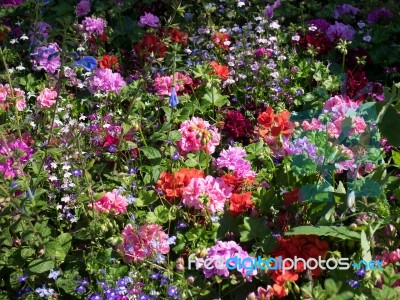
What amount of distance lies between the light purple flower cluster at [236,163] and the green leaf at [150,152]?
31 cm

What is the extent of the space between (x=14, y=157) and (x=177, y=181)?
25.4 inches

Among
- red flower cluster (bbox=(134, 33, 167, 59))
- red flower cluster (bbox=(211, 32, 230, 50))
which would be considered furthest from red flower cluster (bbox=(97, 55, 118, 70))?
red flower cluster (bbox=(211, 32, 230, 50))

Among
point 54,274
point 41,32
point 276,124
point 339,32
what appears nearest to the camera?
point 54,274

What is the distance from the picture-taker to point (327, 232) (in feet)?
7.67

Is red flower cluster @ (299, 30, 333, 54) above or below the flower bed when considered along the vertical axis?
above

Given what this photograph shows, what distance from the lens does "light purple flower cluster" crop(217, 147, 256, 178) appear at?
277 centimetres

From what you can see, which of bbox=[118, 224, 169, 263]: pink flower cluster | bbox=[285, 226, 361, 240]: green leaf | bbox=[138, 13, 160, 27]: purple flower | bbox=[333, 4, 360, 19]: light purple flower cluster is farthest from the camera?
bbox=[333, 4, 360, 19]: light purple flower cluster

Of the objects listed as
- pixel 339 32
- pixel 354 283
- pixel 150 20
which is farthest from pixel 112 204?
pixel 339 32

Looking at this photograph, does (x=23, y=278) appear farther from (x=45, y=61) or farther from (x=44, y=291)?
(x=45, y=61)

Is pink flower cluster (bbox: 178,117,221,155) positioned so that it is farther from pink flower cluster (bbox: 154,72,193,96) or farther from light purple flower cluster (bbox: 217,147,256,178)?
pink flower cluster (bbox: 154,72,193,96)

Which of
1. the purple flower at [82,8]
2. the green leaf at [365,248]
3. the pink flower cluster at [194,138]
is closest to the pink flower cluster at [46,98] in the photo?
the pink flower cluster at [194,138]

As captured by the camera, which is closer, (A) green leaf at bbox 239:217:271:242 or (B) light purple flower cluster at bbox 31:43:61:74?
(A) green leaf at bbox 239:217:271:242

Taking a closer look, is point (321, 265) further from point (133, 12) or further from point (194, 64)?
point (133, 12)

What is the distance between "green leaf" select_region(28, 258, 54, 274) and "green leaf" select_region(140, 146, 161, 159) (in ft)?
2.22
